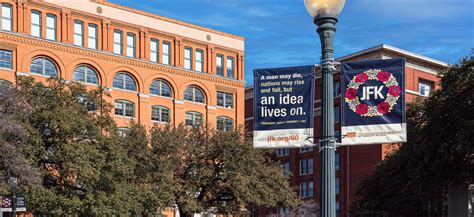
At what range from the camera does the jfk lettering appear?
11.2m

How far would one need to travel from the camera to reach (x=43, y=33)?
72000mm

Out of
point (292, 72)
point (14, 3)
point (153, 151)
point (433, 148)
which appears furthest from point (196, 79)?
point (292, 72)

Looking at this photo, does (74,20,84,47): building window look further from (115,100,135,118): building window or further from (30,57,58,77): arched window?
(115,100,135,118): building window

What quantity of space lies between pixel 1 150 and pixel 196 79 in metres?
47.1

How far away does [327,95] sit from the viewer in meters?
11.1

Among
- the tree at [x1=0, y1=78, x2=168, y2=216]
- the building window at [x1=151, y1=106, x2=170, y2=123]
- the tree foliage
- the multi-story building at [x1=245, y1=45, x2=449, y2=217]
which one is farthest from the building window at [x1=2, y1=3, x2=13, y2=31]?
the multi-story building at [x1=245, y1=45, x2=449, y2=217]

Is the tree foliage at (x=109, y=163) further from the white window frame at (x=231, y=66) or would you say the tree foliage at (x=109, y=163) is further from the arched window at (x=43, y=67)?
the white window frame at (x=231, y=66)

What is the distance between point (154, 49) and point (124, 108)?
25.4ft

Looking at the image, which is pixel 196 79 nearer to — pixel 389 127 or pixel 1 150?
pixel 1 150

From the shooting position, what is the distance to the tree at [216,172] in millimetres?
54875

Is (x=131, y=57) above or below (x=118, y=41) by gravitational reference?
below

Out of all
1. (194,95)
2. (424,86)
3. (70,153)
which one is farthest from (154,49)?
(70,153)

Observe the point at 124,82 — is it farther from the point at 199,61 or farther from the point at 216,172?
the point at 216,172

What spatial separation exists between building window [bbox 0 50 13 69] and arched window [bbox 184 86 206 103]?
20907 millimetres
